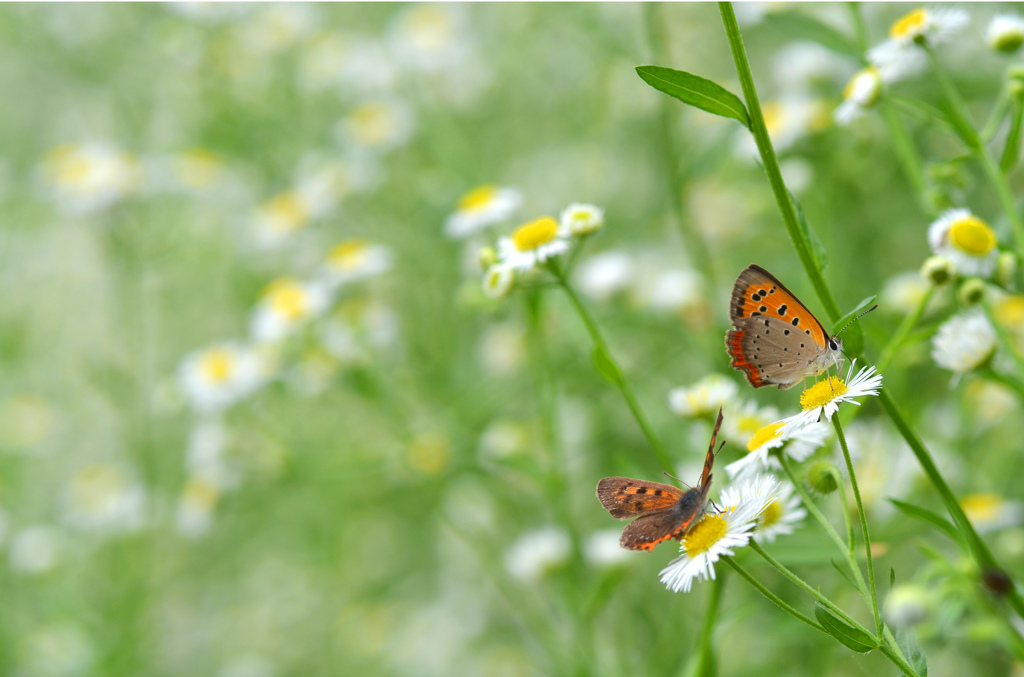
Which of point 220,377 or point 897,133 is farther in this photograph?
point 220,377

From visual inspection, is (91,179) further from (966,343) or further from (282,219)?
(966,343)

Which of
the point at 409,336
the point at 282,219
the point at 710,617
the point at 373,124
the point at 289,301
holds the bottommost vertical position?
the point at 710,617

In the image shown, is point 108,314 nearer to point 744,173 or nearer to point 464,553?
point 464,553

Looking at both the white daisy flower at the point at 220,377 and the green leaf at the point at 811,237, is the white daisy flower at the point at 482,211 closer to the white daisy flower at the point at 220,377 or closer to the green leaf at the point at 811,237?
the white daisy flower at the point at 220,377

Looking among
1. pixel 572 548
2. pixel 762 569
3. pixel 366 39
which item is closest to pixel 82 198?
pixel 366 39

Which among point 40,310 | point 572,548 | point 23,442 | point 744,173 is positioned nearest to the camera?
point 572,548

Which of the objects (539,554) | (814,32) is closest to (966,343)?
(814,32)

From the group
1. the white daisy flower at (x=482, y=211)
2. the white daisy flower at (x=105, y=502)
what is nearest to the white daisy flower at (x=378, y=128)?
the white daisy flower at (x=482, y=211)

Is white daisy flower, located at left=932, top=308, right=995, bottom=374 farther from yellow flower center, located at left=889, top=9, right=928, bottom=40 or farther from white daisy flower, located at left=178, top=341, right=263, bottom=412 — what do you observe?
white daisy flower, located at left=178, top=341, right=263, bottom=412
